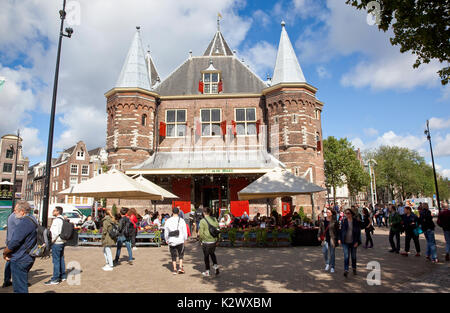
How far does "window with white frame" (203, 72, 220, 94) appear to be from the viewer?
22.8 m

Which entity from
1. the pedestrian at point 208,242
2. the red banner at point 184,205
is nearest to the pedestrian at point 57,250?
the pedestrian at point 208,242

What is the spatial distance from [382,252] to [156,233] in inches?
345

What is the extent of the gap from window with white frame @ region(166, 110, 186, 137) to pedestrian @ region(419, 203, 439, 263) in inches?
638

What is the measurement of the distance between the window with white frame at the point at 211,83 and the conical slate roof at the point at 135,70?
171 inches

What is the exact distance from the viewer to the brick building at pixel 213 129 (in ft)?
64.5

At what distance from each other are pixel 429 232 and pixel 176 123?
17.3 m

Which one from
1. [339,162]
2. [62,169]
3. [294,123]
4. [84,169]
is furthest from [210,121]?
[62,169]

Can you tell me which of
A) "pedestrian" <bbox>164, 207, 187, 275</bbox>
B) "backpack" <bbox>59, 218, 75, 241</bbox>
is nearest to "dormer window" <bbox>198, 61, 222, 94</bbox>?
"pedestrian" <bbox>164, 207, 187, 275</bbox>

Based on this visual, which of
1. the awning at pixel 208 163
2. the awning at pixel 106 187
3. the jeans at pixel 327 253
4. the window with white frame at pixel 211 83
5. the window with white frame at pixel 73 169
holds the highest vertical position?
the window with white frame at pixel 211 83

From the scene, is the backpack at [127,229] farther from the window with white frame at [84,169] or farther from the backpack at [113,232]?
the window with white frame at [84,169]

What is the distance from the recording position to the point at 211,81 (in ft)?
75.0

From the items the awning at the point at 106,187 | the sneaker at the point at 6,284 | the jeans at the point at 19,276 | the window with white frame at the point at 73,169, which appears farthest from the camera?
the window with white frame at the point at 73,169

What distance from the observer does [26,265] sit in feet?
15.3

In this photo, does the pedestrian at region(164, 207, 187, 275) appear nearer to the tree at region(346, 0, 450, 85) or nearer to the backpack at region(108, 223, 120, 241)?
the backpack at region(108, 223, 120, 241)
